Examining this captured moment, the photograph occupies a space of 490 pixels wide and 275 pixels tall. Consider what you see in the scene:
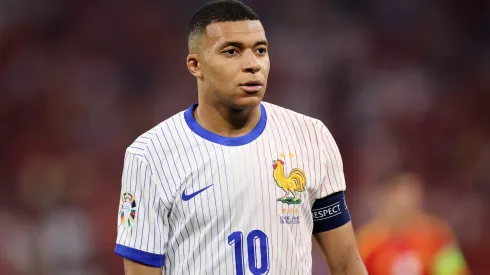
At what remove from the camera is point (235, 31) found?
270 cm

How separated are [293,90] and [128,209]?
427cm

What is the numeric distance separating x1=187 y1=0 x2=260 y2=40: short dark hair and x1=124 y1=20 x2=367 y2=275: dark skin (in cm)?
2

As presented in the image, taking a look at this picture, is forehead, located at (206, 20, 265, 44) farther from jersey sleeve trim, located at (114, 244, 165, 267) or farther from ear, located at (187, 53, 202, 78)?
jersey sleeve trim, located at (114, 244, 165, 267)

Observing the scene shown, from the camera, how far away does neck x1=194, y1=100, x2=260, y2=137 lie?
2.77 meters

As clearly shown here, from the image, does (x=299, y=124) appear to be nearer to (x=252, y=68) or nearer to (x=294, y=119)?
(x=294, y=119)

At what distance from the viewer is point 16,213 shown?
21.2ft

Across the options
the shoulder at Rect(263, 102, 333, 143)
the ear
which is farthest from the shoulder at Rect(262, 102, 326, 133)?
the ear

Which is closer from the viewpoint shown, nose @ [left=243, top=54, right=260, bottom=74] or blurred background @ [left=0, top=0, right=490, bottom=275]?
nose @ [left=243, top=54, right=260, bottom=74]

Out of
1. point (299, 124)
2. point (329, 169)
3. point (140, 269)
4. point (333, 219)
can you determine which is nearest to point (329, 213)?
point (333, 219)

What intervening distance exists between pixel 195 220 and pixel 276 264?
0.91 ft

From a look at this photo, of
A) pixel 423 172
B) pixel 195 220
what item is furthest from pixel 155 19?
pixel 195 220

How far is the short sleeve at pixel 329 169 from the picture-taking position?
9.15 ft

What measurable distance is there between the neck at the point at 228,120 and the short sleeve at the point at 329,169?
236mm

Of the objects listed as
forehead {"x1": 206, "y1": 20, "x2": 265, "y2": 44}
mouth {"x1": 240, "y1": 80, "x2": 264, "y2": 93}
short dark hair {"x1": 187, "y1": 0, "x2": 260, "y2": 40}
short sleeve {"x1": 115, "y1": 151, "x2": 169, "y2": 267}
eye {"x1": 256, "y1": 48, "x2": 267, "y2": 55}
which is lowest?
short sleeve {"x1": 115, "y1": 151, "x2": 169, "y2": 267}
